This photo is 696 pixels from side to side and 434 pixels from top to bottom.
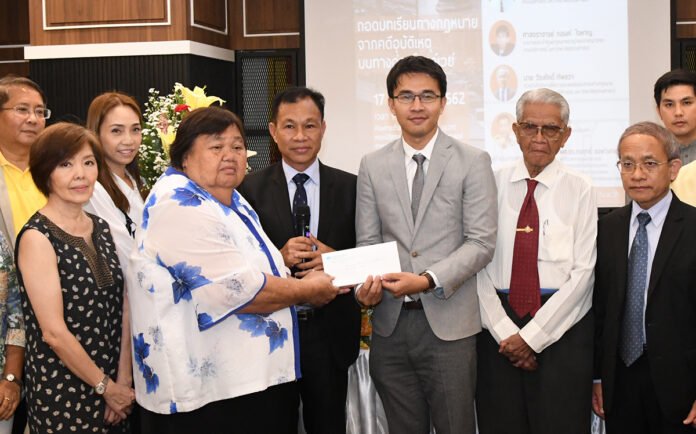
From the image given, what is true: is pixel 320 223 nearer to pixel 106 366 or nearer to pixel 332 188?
pixel 332 188

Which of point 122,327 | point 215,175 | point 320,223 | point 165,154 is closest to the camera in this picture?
point 215,175

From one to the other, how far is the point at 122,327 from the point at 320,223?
Result: 3.05 feet

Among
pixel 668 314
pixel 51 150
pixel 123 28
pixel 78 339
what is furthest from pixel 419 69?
pixel 123 28

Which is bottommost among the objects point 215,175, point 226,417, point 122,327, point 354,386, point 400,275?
point 354,386

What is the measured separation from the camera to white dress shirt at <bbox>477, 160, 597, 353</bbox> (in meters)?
2.60

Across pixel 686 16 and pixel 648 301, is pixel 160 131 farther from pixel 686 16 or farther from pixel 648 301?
pixel 686 16

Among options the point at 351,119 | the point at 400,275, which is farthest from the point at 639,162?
the point at 351,119

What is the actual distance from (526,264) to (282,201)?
108 cm

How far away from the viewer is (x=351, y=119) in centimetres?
629

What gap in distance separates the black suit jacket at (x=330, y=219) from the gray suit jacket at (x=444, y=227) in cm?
15

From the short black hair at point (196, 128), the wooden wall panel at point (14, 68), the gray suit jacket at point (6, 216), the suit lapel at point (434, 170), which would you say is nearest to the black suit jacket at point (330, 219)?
the suit lapel at point (434, 170)

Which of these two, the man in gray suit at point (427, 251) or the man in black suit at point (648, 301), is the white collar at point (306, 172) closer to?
the man in gray suit at point (427, 251)

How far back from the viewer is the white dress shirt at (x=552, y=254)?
2600 millimetres

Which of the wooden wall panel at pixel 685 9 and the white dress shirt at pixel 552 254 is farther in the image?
the wooden wall panel at pixel 685 9
